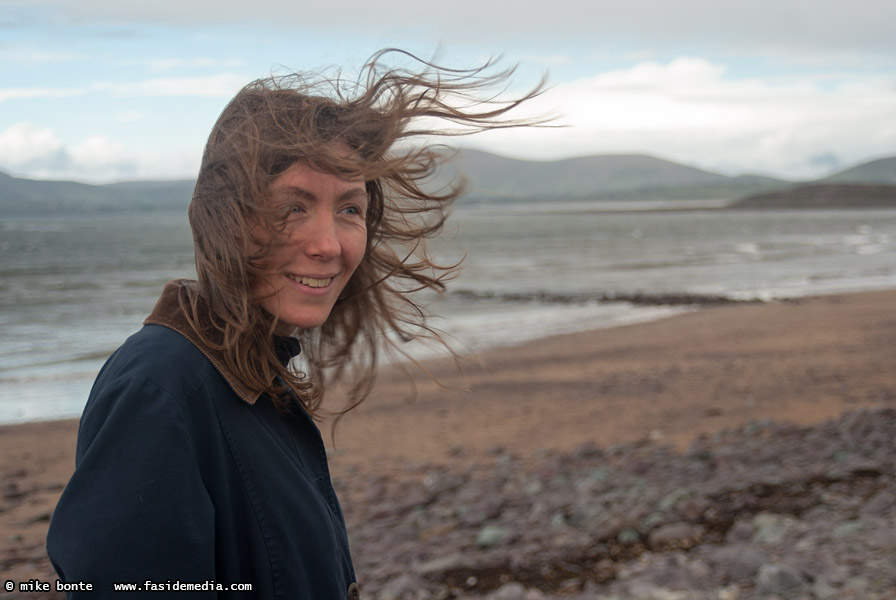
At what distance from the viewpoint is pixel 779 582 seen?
3730mm

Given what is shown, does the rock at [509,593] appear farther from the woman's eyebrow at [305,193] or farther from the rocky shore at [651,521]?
the woman's eyebrow at [305,193]

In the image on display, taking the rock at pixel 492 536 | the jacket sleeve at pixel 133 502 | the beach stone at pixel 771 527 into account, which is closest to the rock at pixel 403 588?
the rock at pixel 492 536

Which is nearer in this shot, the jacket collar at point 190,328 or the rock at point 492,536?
the jacket collar at point 190,328

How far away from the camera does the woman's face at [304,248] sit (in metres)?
1.63

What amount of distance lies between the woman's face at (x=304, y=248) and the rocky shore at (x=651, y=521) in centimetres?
292

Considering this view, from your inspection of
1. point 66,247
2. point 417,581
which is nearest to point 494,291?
point 417,581

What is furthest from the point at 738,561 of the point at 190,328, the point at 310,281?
the point at 190,328

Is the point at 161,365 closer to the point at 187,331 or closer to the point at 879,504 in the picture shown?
the point at 187,331

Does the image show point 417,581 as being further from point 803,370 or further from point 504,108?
point 803,370

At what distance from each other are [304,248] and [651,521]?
4112 millimetres

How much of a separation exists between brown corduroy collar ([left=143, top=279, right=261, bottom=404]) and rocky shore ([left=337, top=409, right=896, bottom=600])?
121 inches

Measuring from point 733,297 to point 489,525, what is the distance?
18.9 m

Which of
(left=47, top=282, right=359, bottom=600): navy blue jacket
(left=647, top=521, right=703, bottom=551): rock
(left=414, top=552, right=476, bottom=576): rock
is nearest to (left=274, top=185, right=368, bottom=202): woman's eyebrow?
(left=47, top=282, right=359, bottom=600): navy blue jacket

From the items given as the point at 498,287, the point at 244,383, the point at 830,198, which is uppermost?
the point at 830,198
